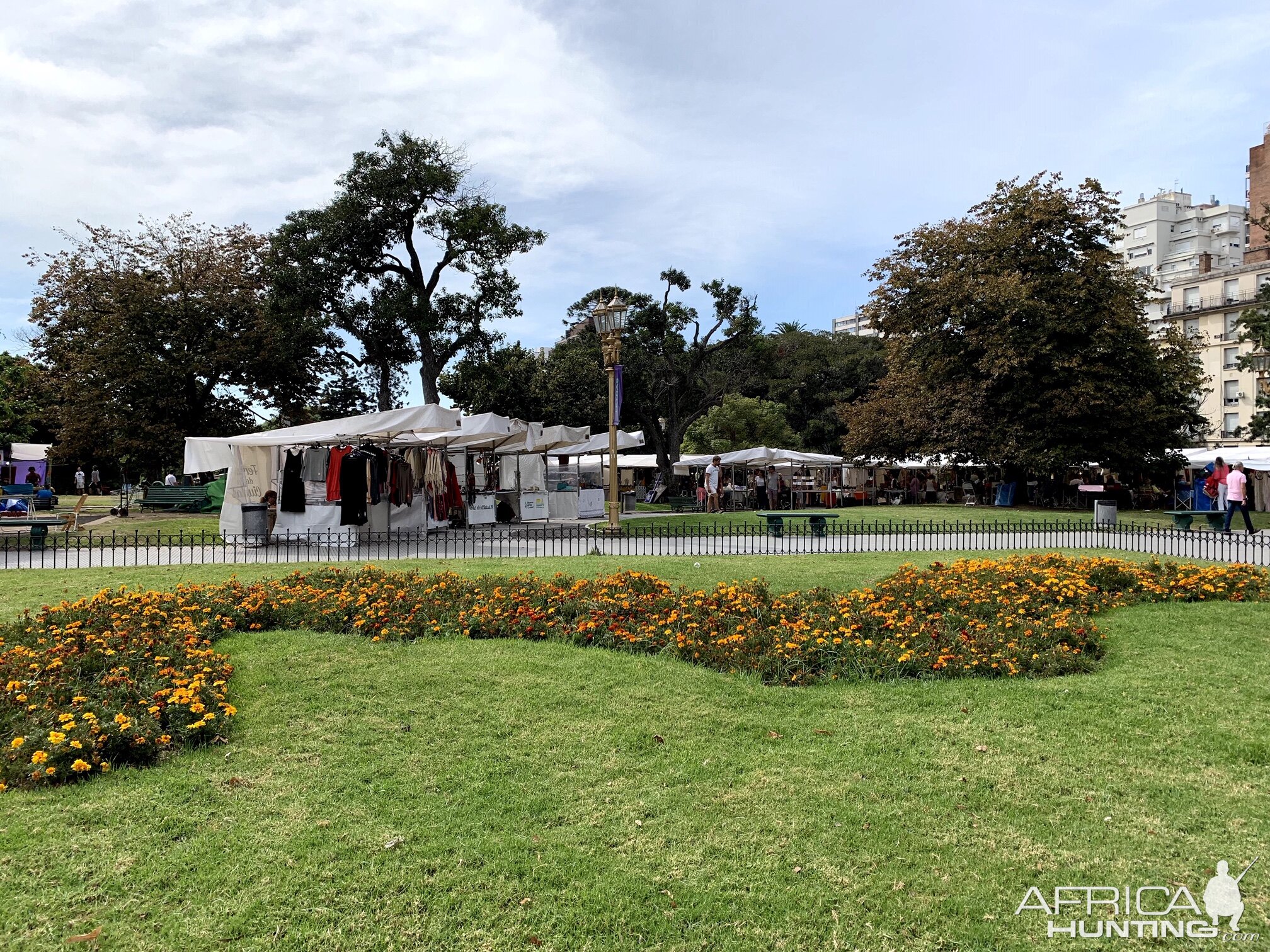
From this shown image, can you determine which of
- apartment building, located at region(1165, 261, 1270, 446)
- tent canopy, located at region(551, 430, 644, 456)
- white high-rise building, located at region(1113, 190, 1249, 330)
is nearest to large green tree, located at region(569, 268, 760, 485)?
tent canopy, located at region(551, 430, 644, 456)

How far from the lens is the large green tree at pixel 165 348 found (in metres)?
27.1

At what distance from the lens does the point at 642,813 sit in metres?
3.93

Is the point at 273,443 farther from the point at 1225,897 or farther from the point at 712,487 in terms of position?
the point at 1225,897

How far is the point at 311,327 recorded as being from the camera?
24797 mm

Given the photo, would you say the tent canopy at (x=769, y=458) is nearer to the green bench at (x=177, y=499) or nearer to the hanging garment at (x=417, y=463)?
the hanging garment at (x=417, y=463)

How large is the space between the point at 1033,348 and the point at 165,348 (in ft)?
91.3

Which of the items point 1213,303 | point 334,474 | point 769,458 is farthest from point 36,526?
point 1213,303

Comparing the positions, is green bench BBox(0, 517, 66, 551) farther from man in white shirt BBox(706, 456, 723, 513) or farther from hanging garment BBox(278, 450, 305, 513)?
man in white shirt BBox(706, 456, 723, 513)

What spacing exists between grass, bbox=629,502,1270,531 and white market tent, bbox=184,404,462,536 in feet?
17.9

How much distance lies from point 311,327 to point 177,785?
74.3 feet

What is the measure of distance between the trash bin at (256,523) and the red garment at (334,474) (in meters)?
1.16

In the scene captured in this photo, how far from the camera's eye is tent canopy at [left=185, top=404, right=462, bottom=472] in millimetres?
15156

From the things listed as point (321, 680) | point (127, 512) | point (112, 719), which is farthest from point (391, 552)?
point (127, 512)

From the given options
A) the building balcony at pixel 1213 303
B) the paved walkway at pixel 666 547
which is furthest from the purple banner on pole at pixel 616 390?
the building balcony at pixel 1213 303
